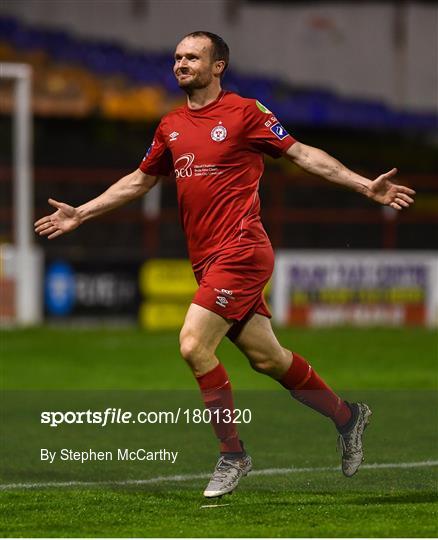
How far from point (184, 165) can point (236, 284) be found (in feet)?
2.21

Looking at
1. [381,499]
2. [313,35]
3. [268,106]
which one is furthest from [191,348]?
[313,35]

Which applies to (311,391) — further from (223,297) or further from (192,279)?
(192,279)

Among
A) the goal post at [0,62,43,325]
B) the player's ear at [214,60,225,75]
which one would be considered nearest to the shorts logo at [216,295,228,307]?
the player's ear at [214,60,225,75]

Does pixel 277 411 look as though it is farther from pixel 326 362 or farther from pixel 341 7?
pixel 341 7

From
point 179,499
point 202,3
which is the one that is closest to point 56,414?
point 179,499

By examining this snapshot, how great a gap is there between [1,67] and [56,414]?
786 cm

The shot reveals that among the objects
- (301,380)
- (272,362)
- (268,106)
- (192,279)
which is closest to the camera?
(272,362)

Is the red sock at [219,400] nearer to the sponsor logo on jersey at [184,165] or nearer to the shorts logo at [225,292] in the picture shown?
the shorts logo at [225,292]

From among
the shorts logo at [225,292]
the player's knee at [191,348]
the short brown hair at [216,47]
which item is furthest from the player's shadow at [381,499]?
the short brown hair at [216,47]

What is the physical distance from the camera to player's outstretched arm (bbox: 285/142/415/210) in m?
6.68

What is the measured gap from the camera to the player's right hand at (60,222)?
729 centimetres

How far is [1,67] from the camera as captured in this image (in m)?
17.5

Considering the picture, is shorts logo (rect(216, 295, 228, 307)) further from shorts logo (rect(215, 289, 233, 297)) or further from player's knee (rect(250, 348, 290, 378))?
player's knee (rect(250, 348, 290, 378))

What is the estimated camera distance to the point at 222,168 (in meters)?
6.88
